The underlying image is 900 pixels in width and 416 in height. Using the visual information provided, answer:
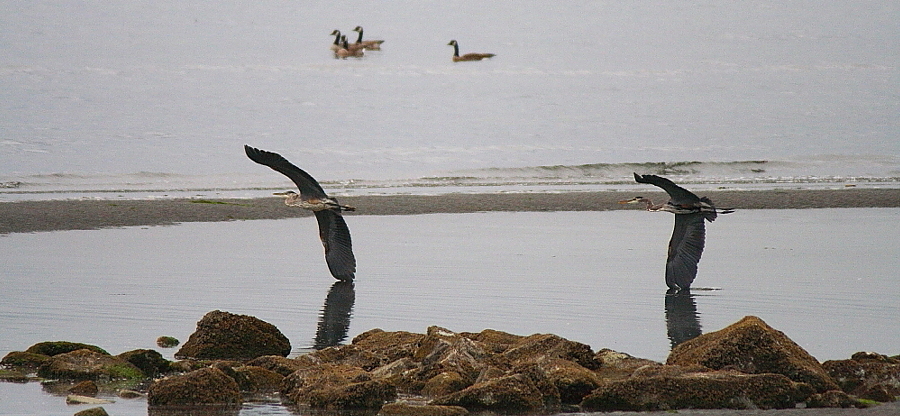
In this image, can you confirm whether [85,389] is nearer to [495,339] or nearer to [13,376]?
[13,376]

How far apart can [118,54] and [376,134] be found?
24.0 metres

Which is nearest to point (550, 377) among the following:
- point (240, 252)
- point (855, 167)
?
point (240, 252)

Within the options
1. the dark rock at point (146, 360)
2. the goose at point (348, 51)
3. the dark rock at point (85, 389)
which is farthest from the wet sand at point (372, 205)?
the goose at point (348, 51)

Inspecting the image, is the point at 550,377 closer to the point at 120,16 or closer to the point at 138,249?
the point at 138,249

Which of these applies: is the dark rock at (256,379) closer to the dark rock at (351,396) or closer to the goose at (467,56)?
the dark rock at (351,396)

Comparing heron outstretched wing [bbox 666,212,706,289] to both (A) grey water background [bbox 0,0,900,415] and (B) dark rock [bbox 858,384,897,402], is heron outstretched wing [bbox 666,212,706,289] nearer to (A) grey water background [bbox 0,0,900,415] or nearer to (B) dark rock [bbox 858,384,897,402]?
(A) grey water background [bbox 0,0,900,415]

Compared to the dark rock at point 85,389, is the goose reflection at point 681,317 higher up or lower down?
higher up

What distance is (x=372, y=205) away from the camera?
21.3 m

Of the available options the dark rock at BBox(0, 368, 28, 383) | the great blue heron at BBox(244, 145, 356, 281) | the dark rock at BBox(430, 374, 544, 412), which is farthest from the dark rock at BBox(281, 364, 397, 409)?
the great blue heron at BBox(244, 145, 356, 281)

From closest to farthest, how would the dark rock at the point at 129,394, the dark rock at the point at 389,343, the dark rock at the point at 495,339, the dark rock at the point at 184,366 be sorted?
the dark rock at the point at 129,394 < the dark rock at the point at 184,366 < the dark rock at the point at 389,343 < the dark rock at the point at 495,339

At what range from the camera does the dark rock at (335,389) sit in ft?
25.4

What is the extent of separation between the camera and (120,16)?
73.8 metres

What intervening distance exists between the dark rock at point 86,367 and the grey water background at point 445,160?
0.36 metres

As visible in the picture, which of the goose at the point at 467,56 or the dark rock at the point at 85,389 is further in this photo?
the goose at the point at 467,56
